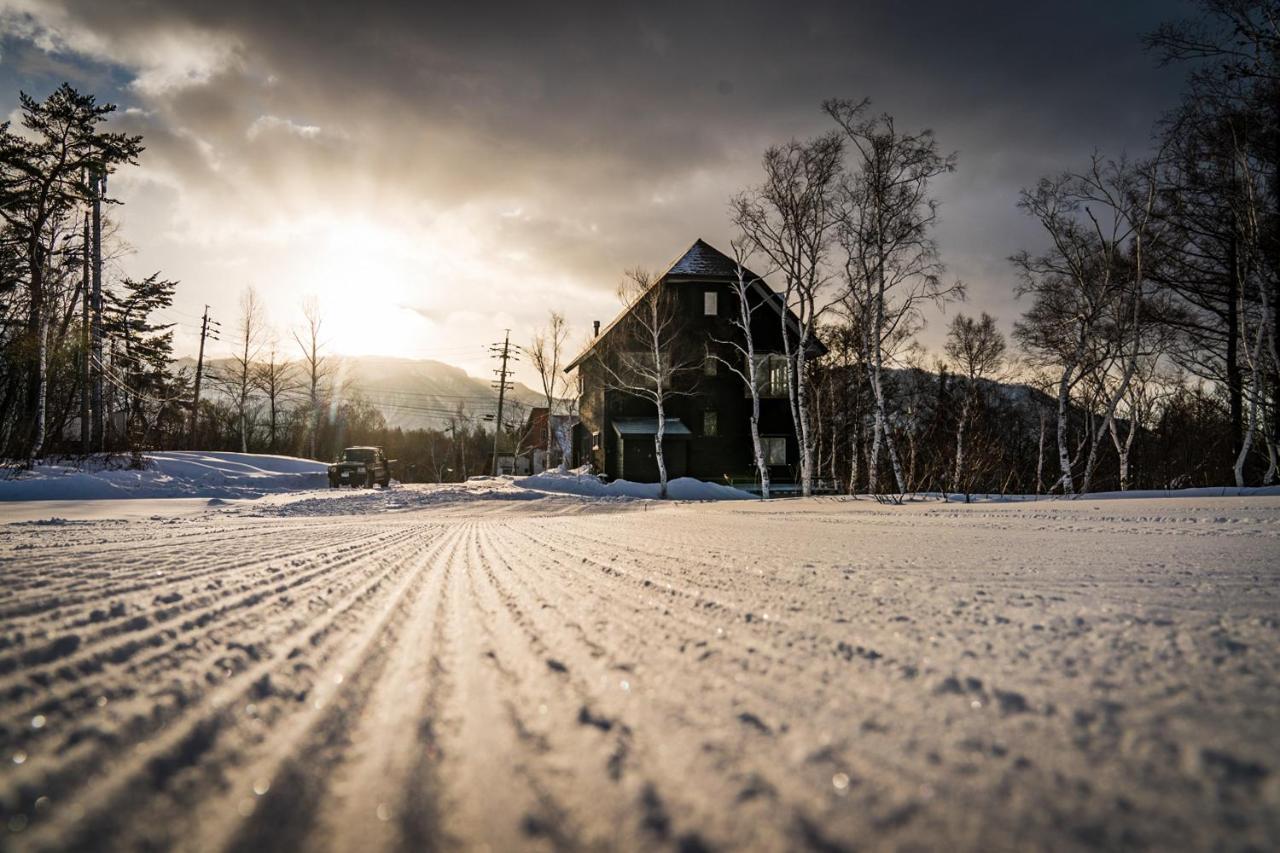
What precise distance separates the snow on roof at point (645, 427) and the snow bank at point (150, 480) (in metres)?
12.7

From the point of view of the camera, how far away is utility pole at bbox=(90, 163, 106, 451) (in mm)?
17406

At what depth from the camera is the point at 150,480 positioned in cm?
1405

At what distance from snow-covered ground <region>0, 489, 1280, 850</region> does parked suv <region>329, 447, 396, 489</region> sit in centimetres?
2239

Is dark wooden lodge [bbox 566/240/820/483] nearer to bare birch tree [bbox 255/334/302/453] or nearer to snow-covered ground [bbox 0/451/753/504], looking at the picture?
snow-covered ground [bbox 0/451/753/504]

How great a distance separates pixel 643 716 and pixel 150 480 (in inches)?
715

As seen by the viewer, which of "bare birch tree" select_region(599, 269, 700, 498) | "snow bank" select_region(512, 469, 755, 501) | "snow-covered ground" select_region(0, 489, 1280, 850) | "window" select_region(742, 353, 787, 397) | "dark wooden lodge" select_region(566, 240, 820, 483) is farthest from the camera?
"window" select_region(742, 353, 787, 397)

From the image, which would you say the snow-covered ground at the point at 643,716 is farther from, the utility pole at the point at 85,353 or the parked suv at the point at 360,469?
the parked suv at the point at 360,469

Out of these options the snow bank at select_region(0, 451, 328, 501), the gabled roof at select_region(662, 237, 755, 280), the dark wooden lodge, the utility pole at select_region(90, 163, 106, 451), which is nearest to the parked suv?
the snow bank at select_region(0, 451, 328, 501)

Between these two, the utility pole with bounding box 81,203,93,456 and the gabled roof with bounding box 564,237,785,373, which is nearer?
the utility pole with bounding box 81,203,93,456

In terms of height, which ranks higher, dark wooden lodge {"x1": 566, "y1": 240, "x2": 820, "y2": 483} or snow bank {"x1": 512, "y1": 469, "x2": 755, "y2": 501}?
dark wooden lodge {"x1": 566, "y1": 240, "x2": 820, "y2": 483}

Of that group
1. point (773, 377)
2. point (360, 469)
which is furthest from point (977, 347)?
point (360, 469)

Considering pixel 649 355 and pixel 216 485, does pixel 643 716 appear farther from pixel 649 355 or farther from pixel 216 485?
pixel 649 355

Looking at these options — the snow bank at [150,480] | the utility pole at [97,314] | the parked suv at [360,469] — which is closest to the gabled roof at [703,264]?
the parked suv at [360,469]

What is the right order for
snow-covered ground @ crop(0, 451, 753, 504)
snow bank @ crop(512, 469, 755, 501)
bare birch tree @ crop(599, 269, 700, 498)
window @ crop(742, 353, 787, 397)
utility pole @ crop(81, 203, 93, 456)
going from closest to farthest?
snow-covered ground @ crop(0, 451, 753, 504) → utility pole @ crop(81, 203, 93, 456) → snow bank @ crop(512, 469, 755, 501) → bare birch tree @ crop(599, 269, 700, 498) → window @ crop(742, 353, 787, 397)
